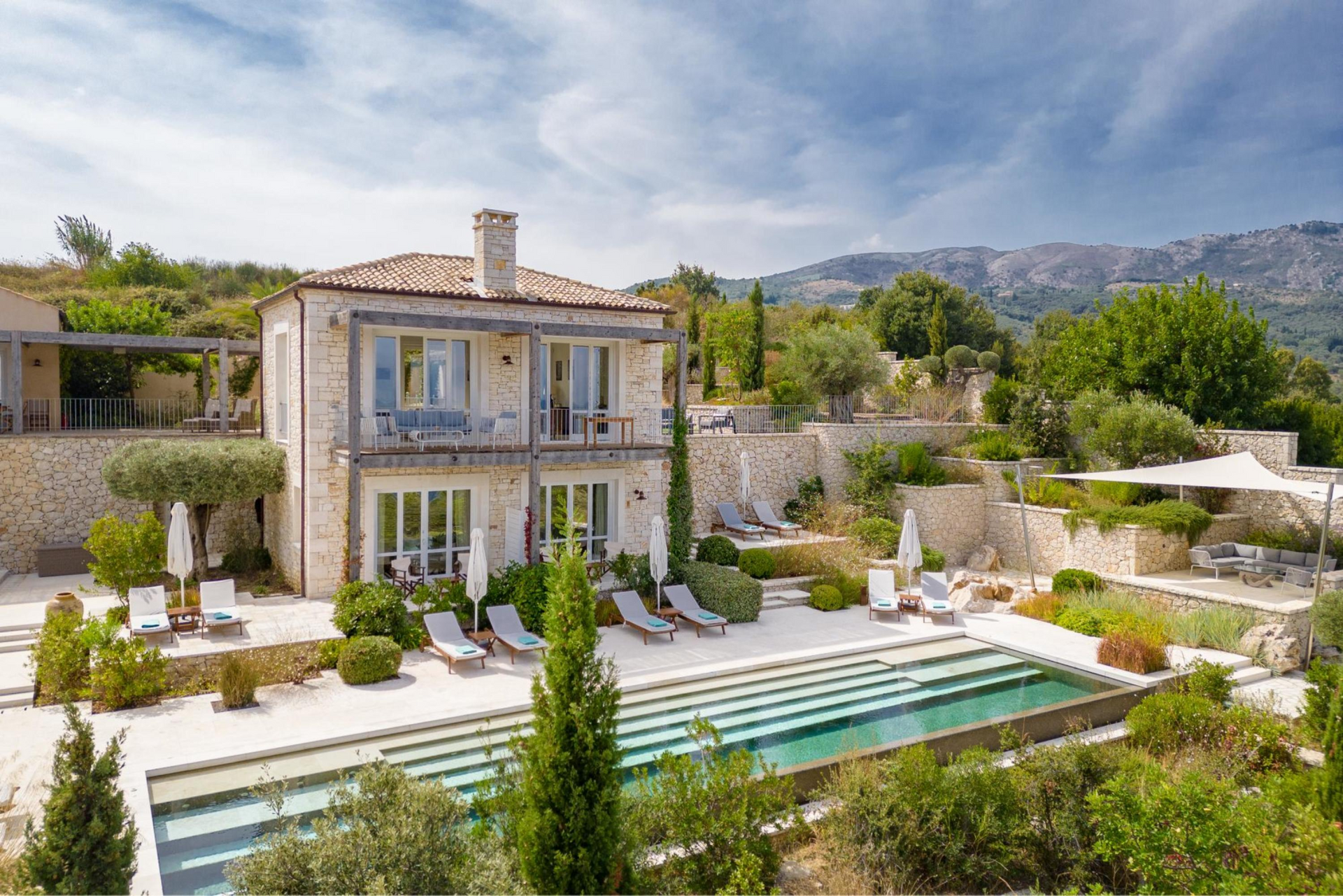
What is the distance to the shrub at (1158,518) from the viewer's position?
730 inches

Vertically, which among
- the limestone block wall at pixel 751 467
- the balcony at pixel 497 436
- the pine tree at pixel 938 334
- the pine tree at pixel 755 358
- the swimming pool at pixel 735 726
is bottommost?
the swimming pool at pixel 735 726

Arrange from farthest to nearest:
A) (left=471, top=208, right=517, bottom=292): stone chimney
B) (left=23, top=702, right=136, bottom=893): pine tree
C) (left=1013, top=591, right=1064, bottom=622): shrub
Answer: (left=471, top=208, right=517, bottom=292): stone chimney < (left=1013, top=591, right=1064, bottom=622): shrub < (left=23, top=702, right=136, bottom=893): pine tree

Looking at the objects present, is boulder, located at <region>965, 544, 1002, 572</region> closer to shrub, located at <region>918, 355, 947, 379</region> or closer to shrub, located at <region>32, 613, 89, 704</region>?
shrub, located at <region>918, 355, 947, 379</region>

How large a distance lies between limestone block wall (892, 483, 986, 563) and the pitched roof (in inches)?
361

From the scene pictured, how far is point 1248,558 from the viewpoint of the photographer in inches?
733

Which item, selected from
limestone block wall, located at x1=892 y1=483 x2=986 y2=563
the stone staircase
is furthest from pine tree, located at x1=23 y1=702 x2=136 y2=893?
limestone block wall, located at x1=892 y1=483 x2=986 y2=563

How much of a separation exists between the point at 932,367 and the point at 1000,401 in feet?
36.4

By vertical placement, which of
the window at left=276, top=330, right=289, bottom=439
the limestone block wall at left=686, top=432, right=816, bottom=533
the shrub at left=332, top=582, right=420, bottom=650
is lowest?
the shrub at left=332, top=582, right=420, bottom=650

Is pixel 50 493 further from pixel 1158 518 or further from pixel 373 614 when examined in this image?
pixel 1158 518

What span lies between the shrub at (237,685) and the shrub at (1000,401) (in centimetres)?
2303

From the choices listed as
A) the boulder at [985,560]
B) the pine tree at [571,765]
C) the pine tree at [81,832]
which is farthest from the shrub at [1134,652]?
the pine tree at [81,832]

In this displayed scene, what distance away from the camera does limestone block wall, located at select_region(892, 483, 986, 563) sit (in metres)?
21.8

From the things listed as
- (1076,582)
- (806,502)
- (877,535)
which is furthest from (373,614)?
(1076,582)

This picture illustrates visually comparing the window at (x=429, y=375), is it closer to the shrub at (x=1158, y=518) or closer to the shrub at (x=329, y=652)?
the shrub at (x=329, y=652)
